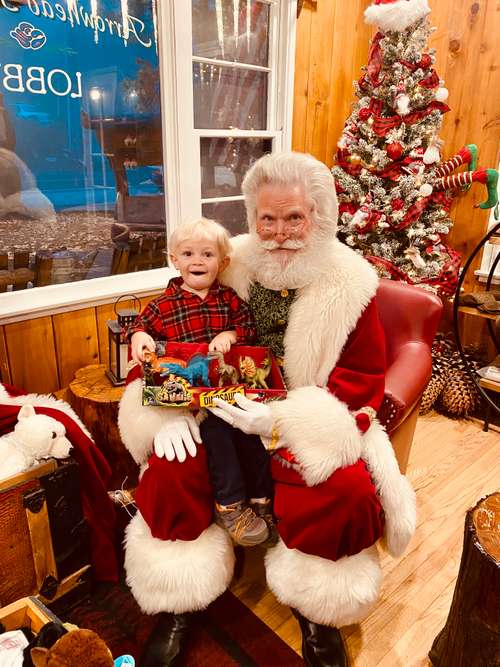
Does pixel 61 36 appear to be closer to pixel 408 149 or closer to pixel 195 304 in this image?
pixel 195 304

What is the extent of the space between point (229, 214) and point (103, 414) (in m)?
1.39

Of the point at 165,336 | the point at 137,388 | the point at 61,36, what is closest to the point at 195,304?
the point at 165,336

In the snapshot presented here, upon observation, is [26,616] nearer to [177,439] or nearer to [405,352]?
[177,439]

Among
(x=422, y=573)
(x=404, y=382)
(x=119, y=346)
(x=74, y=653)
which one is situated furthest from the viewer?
(x=119, y=346)

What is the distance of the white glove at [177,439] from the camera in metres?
1.32

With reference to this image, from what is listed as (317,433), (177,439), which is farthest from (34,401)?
(317,433)

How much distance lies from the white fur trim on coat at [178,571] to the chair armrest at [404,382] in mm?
631

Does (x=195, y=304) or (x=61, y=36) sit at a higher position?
(x=61, y=36)

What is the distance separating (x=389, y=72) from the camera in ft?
8.47

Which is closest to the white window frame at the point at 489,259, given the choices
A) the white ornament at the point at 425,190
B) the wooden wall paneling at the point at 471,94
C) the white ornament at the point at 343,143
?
the wooden wall paneling at the point at 471,94

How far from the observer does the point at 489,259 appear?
2957 mm

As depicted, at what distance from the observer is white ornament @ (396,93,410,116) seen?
252 cm

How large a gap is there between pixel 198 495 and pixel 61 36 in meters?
1.79

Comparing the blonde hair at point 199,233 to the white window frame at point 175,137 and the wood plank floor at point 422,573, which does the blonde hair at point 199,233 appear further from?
the wood plank floor at point 422,573
